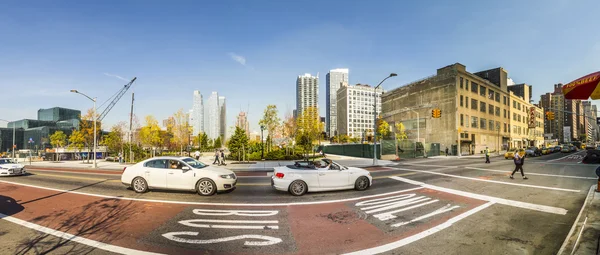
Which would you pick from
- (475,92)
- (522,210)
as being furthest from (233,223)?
(475,92)

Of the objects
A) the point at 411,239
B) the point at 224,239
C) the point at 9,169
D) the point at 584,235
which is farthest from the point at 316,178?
the point at 9,169

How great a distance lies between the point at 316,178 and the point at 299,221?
3.60m

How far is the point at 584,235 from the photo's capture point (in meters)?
5.02

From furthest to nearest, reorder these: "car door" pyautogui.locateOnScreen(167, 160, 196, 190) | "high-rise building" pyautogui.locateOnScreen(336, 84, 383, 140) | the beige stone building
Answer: "high-rise building" pyautogui.locateOnScreen(336, 84, 383, 140)
the beige stone building
"car door" pyautogui.locateOnScreen(167, 160, 196, 190)

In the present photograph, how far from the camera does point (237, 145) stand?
99.4ft

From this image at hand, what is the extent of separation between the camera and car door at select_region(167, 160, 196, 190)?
999cm

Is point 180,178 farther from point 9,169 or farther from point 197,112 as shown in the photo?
point 197,112

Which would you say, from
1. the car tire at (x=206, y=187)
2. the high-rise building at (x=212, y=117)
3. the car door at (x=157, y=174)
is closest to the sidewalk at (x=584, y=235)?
the car tire at (x=206, y=187)

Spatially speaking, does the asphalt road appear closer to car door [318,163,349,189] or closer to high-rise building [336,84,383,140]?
car door [318,163,349,189]

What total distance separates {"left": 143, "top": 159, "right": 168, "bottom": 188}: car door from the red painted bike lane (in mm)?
1390

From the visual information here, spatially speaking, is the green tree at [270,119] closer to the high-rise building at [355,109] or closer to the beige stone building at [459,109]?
the beige stone building at [459,109]

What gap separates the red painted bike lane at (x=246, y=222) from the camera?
16.7 ft

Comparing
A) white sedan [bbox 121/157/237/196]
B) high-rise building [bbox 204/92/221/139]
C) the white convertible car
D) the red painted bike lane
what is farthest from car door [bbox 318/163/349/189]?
high-rise building [bbox 204/92/221/139]

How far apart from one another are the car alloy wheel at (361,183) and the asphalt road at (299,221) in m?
0.34
